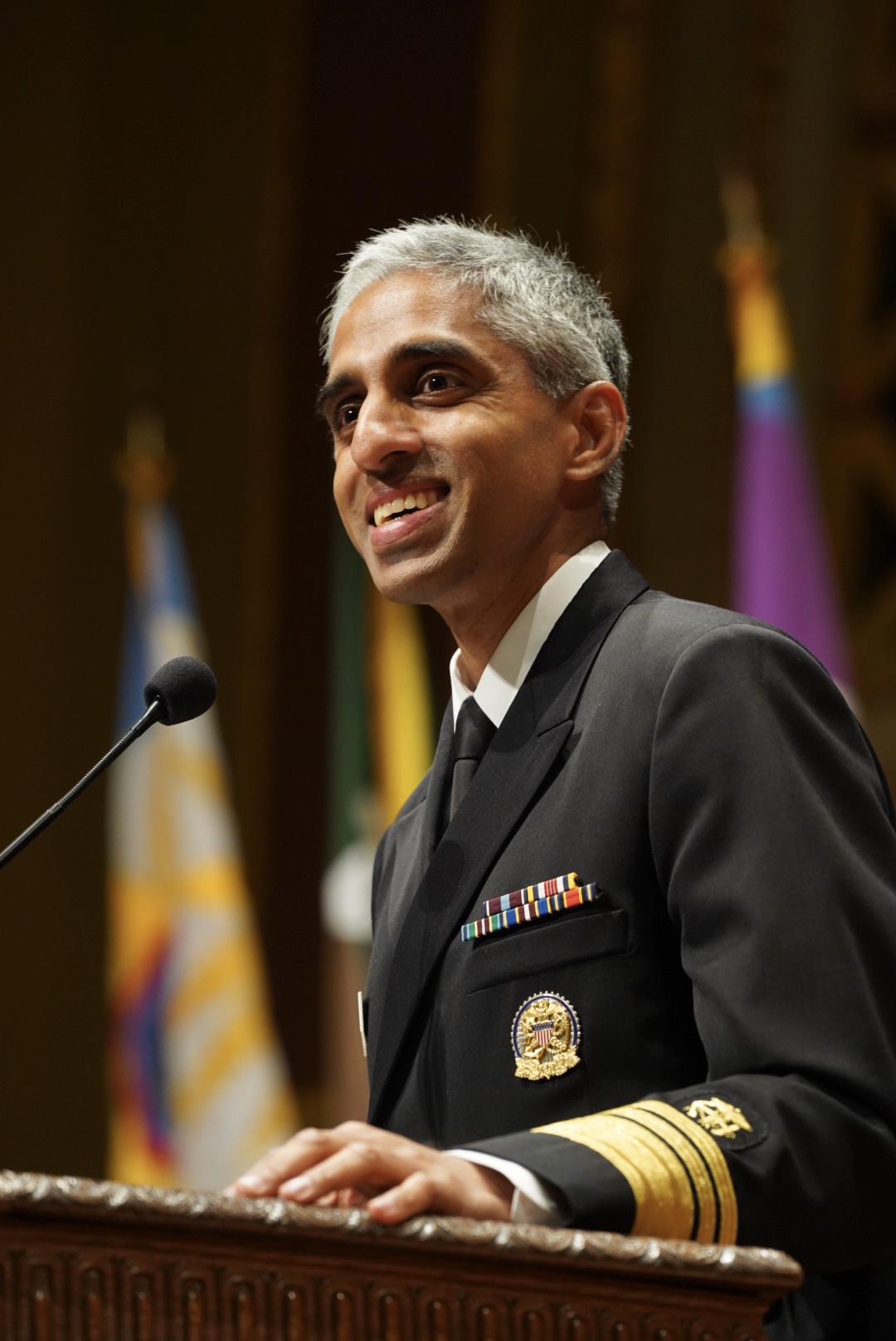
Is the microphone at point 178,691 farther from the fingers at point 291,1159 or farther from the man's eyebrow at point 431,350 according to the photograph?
the fingers at point 291,1159

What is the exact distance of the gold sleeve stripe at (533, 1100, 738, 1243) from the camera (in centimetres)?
117

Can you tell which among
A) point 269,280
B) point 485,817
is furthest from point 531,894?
point 269,280

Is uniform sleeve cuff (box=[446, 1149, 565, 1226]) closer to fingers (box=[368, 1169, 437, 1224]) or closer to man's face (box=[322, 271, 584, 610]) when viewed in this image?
fingers (box=[368, 1169, 437, 1224])

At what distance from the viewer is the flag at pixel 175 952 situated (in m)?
5.75

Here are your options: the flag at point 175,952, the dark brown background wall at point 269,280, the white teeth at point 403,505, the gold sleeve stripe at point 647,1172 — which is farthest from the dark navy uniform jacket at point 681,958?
the dark brown background wall at point 269,280

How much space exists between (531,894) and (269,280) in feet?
17.6

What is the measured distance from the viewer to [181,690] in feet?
6.07

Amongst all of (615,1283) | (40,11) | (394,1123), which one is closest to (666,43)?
(40,11)

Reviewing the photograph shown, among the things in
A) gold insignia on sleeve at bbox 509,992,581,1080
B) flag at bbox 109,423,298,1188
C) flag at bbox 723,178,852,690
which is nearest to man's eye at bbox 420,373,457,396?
gold insignia on sleeve at bbox 509,992,581,1080

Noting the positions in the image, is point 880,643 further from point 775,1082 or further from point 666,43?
point 775,1082

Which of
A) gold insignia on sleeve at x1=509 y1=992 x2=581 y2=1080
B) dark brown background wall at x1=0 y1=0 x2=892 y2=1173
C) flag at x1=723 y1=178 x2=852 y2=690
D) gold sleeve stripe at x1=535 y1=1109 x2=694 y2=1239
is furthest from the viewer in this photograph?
dark brown background wall at x1=0 y1=0 x2=892 y2=1173

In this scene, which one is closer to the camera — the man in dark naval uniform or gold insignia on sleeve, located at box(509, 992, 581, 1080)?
the man in dark naval uniform

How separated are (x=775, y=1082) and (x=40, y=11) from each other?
6165mm

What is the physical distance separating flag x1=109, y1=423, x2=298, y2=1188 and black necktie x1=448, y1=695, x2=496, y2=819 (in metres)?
4.05
